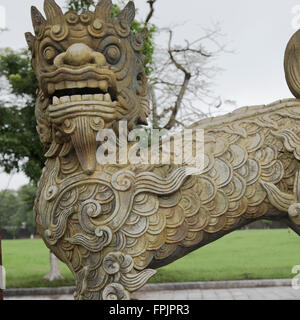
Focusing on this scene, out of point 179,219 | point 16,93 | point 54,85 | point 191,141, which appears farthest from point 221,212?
point 16,93

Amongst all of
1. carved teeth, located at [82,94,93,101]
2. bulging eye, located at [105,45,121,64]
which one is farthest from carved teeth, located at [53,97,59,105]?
bulging eye, located at [105,45,121,64]

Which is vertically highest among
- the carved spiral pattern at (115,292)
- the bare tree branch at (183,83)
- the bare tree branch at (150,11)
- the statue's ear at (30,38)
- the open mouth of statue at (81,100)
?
the bare tree branch at (150,11)

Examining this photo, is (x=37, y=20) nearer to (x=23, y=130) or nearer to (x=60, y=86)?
(x=60, y=86)

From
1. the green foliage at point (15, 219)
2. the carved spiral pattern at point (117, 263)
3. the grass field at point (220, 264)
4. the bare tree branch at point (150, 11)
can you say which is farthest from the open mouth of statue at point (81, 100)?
the green foliage at point (15, 219)

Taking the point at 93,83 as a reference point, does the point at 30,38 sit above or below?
above

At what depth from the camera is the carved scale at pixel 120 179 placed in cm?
300

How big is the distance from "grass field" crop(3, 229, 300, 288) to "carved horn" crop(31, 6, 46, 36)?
7678 mm

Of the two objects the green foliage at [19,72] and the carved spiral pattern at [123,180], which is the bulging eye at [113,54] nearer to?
the carved spiral pattern at [123,180]

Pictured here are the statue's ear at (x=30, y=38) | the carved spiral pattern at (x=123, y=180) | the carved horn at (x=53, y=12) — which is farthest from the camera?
the statue's ear at (x=30, y=38)

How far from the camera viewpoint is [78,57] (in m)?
2.99

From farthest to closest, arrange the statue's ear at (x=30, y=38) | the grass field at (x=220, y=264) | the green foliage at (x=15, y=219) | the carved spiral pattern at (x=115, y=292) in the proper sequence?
the green foliage at (x=15, y=219) → the grass field at (x=220, y=264) → the statue's ear at (x=30, y=38) → the carved spiral pattern at (x=115, y=292)

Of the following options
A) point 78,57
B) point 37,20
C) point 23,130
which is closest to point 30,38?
point 37,20

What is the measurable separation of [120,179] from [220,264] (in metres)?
8.99

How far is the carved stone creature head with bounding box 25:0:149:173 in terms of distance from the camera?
2982 millimetres
